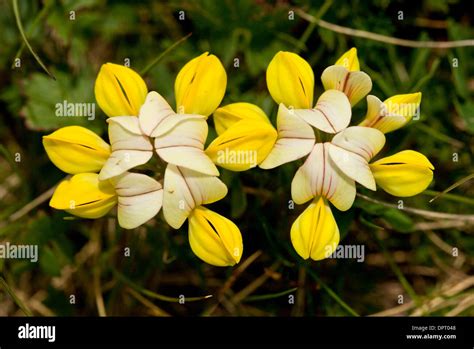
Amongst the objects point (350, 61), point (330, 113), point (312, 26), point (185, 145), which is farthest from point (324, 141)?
point (312, 26)

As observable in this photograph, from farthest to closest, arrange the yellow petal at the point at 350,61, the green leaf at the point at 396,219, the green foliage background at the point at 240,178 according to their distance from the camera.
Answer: the green foliage background at the point at 240,178 < the green leaf at the point at 396,219 < the yellow petal at the point at 350,61

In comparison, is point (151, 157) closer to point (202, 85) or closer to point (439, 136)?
point (202, 85)

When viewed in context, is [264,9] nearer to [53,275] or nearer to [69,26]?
[69,26]

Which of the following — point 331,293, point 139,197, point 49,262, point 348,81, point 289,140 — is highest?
A: point 348,81

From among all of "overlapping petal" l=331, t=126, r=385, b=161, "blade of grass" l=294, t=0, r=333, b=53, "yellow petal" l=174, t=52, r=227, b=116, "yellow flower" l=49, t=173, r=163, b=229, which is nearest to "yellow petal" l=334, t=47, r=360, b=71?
"overlapping petal" l=331, t=126, r=385, b=161

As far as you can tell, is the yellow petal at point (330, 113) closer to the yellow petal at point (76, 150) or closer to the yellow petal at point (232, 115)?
the yellow petal at point (232, 115)

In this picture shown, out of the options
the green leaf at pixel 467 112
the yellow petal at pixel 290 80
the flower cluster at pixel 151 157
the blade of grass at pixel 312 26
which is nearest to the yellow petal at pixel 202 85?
the flower cluster at pixel 151 157
